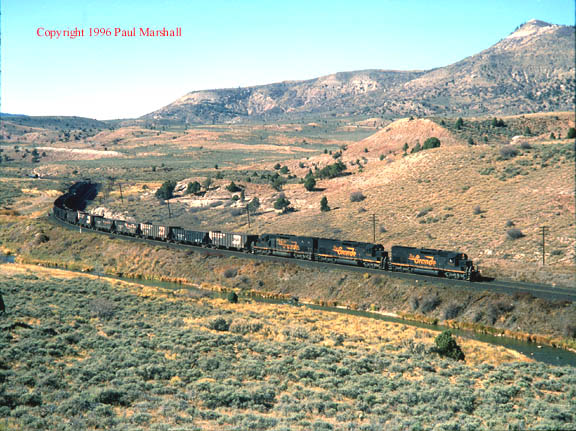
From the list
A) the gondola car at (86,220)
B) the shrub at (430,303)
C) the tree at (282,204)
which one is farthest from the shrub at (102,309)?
the tree at (282,204)

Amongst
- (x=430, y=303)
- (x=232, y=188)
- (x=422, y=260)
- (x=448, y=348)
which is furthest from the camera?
(x=232, y=188)

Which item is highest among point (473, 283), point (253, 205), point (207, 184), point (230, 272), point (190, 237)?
point (207, 184)

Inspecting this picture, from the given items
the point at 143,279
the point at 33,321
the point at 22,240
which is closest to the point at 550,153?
the point at 143,279

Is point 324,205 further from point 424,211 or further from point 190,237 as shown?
point 190,237

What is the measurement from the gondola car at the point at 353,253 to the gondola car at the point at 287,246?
4.44 feet

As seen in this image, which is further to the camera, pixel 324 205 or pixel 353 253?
pixel 324 205

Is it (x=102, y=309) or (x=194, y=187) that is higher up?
(x=194, y=187)

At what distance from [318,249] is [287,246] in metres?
4.88

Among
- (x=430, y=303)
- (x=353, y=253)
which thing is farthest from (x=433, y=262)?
(x=353, y=253)

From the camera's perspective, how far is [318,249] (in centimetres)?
6109

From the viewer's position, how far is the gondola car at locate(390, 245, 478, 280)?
1980 inches

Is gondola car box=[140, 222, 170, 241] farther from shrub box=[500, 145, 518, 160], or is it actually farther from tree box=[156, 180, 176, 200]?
shrub box=[500, 145, 518, 160]

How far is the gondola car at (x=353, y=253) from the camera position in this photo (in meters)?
56.1

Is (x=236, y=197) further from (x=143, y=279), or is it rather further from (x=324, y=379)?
(x=324, y=379)
